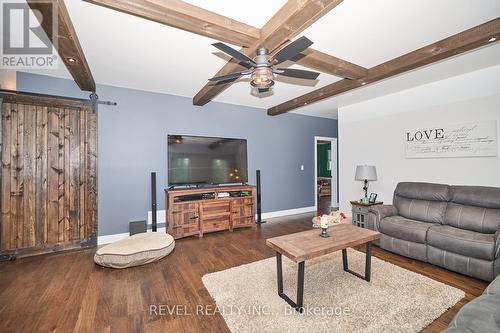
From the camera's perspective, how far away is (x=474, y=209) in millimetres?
2777

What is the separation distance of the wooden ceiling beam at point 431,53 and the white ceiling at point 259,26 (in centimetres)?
8

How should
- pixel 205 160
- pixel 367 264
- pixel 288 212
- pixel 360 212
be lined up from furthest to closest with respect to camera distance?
pixel 288 212, pixel 205 160, pixel 360 212, pixel 367 264

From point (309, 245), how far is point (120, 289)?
1979 millimetres

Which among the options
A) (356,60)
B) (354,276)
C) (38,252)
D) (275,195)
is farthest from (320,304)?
(38,252)

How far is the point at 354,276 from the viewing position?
245 cm

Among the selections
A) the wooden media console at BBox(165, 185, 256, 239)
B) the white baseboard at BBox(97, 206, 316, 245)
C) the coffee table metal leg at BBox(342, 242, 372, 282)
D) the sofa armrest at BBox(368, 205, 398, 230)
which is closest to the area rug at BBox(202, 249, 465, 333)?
the coffee table metal leg at BBox(342, 242, 372, 282)

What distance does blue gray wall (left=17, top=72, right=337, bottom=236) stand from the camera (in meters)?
3.64

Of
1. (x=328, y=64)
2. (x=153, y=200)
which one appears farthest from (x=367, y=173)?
(x=153, y=200)

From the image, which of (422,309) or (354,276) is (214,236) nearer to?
(354,276)

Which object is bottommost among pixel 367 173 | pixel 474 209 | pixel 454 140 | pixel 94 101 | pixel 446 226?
pixel 446 226

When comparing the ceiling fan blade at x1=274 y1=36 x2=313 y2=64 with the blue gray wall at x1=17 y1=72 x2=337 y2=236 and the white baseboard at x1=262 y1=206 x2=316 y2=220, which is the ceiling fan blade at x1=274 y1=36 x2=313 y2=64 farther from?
the white baseboard at x1=262 y1=206 x2=316 y2=220

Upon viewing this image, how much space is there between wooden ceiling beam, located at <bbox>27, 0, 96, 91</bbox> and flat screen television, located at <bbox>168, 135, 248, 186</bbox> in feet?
5.24

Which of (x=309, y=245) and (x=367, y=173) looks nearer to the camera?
(x=309, y=245)

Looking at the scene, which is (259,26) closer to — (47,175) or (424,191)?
(424,191)
